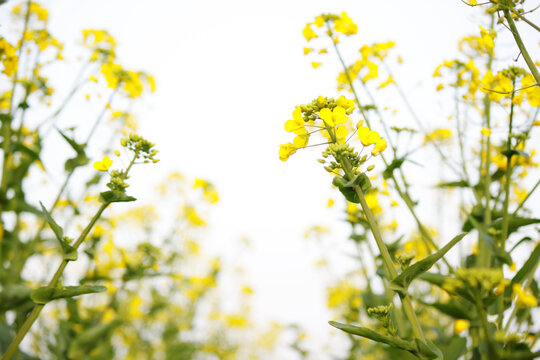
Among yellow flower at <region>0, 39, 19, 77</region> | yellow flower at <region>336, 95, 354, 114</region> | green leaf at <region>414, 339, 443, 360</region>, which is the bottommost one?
green leaf at <region>414, 339, 443, 360</region>

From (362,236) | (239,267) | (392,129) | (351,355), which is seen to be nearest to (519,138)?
(392,129)

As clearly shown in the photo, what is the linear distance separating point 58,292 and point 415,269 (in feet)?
4.76

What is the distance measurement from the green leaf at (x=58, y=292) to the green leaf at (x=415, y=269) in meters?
1.18

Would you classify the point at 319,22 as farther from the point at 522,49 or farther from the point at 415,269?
the point at 415,269

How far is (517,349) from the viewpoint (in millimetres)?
1180

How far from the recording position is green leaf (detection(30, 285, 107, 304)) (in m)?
1.51

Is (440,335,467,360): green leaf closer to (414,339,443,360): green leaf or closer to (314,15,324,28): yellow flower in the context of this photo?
(414,339,443,360): green leaf

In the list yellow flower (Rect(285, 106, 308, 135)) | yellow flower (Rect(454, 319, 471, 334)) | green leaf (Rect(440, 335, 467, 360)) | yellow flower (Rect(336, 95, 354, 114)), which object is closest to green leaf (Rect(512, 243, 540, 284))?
yellow flower (Rect(454, 319, 471, 334))

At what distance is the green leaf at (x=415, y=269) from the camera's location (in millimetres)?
1266

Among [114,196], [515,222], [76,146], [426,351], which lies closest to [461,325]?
[426,351]

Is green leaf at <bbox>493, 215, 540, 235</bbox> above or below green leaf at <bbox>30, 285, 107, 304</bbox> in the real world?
above

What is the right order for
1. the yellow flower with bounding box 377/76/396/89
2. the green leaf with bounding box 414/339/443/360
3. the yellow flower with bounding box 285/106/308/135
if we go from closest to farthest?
the green leaf with bounding box 414/339/443/360 → the yellow flower with bounding box 285/106/308/135 → the yellow flower with bounding box 377/76/396/89

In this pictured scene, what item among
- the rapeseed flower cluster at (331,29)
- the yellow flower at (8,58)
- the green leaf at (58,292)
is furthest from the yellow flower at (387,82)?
the yellow flower at (8,58)

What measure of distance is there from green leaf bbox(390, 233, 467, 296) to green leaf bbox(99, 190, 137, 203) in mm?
1124
